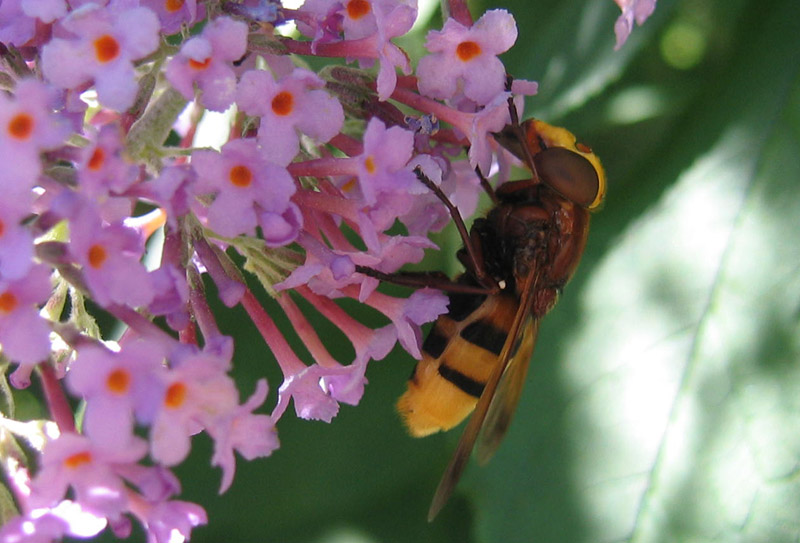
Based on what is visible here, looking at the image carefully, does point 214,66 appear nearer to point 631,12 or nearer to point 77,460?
point 77,460

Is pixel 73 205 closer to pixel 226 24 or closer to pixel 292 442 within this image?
pixel 226 24

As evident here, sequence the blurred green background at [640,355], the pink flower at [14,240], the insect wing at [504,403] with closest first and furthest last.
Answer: the pink flower at [14,240] < the insect wing at [504,403] < the blurred green background at [640,355]

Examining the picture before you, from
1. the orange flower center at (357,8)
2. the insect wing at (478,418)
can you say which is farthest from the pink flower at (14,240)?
the insect wing at (478,418)

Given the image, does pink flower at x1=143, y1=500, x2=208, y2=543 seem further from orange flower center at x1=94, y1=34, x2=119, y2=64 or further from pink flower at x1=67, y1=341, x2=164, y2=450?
orange flower center at x1=94, y1=34, x2=119, y2=64

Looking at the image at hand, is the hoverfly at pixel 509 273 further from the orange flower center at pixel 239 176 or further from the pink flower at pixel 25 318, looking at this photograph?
the pink flower at pixel 25 318

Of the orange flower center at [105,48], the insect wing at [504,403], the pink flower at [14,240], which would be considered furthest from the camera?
the insect wing at [504,403]

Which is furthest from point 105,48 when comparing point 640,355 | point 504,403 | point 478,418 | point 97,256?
point 640,355
